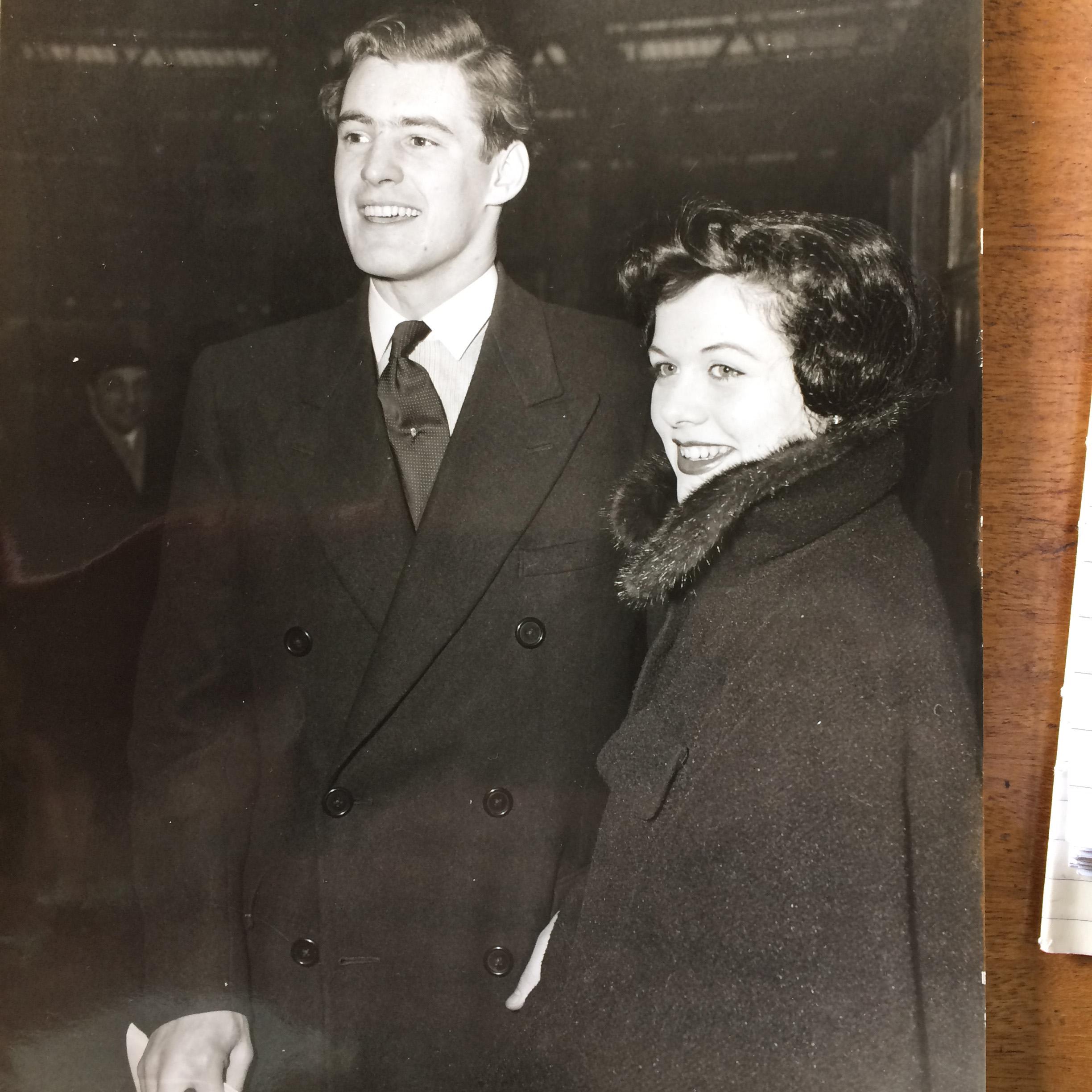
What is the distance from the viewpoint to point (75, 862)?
796 mm

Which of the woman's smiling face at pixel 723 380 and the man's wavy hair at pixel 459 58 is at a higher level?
the man's wavy hair at pixel 459 58

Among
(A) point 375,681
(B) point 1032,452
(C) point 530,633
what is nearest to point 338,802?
(A) point 375,681

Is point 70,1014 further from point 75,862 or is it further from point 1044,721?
point 1044,721

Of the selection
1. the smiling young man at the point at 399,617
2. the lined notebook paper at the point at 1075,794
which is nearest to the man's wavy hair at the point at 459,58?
the smiling young man at the point at 399,617

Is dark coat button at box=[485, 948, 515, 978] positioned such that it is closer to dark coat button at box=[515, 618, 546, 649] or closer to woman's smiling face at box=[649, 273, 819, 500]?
dark coat button at box=[515, 618, 546, 649]

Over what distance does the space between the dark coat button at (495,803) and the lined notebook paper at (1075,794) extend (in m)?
0.50

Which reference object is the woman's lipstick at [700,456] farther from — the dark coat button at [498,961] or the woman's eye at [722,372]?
the dark coat button at [498,961]

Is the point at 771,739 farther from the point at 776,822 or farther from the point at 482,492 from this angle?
the point at 482,492

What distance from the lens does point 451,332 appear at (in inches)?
30.1

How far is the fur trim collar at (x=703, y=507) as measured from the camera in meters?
0.75

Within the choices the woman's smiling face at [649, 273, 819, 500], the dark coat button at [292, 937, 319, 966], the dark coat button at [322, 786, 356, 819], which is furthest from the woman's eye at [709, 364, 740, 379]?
the dark coat button at [292, 937, 319, 966]

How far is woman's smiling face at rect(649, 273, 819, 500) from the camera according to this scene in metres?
0.75

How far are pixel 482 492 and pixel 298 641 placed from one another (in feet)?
0.63

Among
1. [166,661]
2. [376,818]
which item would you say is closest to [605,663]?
[376,818]
